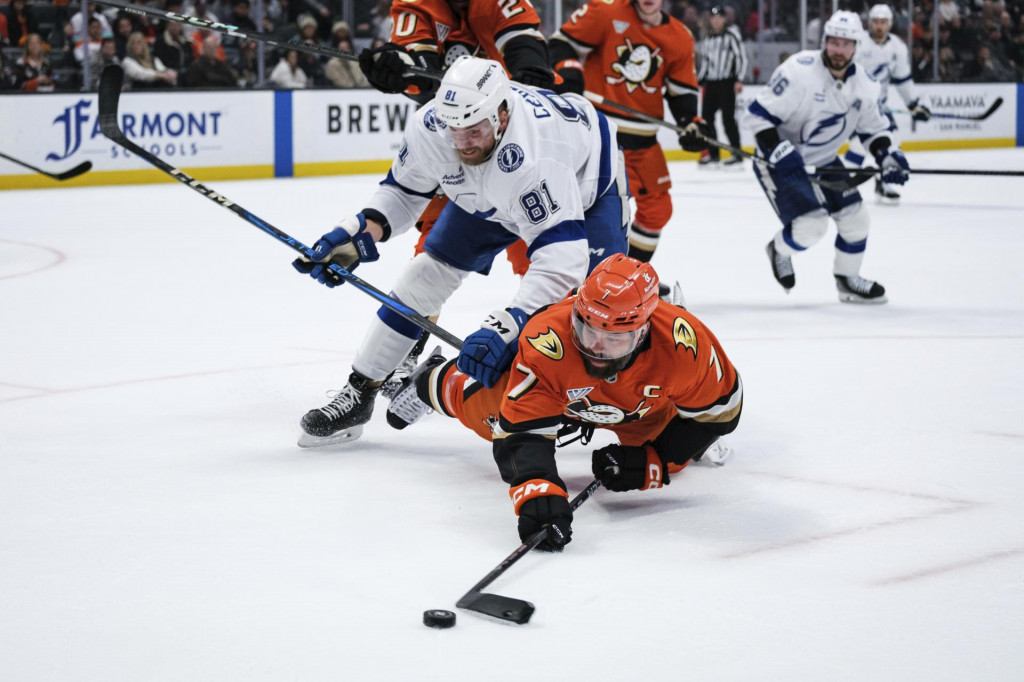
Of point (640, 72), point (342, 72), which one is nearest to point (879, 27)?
point (640, 72)

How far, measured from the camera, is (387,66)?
441 cm

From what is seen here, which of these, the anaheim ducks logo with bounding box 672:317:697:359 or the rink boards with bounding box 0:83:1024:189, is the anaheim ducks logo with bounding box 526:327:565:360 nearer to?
the anaheim ducks logo with bounding box 672:317:697:359

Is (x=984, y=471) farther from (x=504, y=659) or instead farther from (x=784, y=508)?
(x=504, y=659)

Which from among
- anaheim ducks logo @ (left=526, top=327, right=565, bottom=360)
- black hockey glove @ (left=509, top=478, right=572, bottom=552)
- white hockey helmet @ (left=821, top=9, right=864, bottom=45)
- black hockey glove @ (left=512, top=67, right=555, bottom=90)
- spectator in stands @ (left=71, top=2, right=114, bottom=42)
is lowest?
black hockey glove @ (left=509, top=478, right=572, bottom=552)

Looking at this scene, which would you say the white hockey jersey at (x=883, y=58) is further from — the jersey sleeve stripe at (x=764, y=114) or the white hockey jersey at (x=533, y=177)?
the white hockey jersey at (x=533, y=177)

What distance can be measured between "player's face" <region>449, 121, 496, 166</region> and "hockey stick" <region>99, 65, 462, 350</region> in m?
0.45

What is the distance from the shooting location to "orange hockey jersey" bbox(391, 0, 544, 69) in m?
4.65

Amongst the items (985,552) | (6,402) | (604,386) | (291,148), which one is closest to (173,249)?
(6,402)

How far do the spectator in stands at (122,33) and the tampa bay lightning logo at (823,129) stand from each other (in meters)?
6.63

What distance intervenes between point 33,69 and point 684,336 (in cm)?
871

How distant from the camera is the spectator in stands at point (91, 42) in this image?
10766 mm

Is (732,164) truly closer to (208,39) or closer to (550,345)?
(208,39)

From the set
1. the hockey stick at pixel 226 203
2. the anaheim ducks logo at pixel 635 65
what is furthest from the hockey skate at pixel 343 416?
the anaheim ducks logo at pixel 635 65

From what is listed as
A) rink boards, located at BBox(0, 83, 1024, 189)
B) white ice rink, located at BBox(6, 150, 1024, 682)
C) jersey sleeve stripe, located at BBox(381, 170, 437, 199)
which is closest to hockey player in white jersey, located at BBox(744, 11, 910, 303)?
white ice rink, located at BBox(6, 150, 1024, 682)
